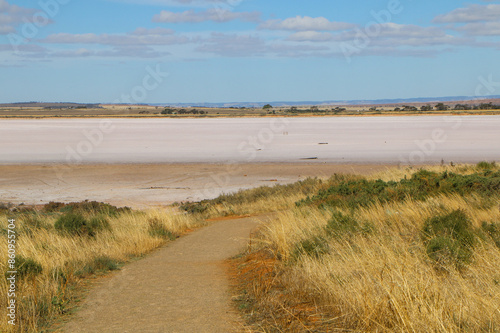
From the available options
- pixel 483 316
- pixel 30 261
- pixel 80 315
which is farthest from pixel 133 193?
pixel 483 316

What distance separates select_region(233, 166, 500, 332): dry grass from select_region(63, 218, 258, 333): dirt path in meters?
0.51

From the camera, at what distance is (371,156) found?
37.6 meters

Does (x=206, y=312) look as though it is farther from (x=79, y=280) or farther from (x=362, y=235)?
(x=362, y=235)

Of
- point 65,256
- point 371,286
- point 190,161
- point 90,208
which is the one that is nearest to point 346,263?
point 371,286

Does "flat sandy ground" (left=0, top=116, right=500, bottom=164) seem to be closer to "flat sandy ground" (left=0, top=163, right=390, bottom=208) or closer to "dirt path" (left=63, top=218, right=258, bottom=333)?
"flat sandy ground" (left=0, top=163, right=390, bottom=208)

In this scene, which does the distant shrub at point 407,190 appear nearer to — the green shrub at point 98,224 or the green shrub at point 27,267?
the green shrub at point 98,224

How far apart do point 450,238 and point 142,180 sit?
23.4 meters

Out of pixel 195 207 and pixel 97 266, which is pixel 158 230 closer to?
pixel 97 266

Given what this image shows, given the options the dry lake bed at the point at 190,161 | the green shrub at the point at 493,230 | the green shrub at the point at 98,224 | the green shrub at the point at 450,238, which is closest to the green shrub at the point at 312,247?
the green shrub at the point at 450,238

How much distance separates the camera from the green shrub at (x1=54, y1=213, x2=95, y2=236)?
1169 cm

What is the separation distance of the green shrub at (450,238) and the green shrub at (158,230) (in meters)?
6.37

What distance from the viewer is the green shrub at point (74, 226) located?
11.7m

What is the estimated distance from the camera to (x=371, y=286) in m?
5.60

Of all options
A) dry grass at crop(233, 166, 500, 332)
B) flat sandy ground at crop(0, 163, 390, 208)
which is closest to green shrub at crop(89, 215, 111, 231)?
dry grass at crop(233, 166, 500, 332)
